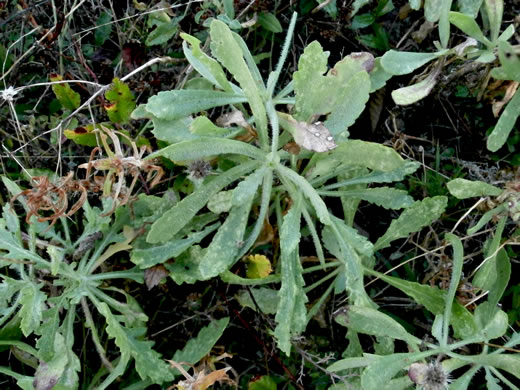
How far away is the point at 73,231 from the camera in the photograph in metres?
2.44

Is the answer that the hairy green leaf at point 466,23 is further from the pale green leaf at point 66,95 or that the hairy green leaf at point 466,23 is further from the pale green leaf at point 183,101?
the pale green leaf at point 66,95

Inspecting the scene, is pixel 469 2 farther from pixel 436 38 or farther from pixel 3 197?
pixel 3 197

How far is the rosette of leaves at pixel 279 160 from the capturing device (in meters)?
1.78

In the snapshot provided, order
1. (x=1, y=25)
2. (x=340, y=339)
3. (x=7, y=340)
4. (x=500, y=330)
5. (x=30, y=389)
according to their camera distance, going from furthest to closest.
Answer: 1. (x=1, y=25)
2. (x=340, y=339)
3. (x=7, y=340)
4. (x=30, y=389)
5. (x=500, y=330)

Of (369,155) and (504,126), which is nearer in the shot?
(369,155)

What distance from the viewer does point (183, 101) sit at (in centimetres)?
190

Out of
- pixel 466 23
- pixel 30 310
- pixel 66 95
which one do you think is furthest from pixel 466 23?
pixel 30 310

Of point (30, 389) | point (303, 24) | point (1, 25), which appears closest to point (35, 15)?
point (1, 25)

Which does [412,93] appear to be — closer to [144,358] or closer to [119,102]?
[119,102]

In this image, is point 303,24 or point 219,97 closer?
point 219,97

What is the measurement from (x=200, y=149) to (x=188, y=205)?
223 millimetres

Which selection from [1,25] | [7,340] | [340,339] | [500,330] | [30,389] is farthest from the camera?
[1,25]

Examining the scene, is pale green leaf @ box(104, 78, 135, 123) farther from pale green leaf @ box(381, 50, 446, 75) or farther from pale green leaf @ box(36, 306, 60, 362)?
pale green leaf @ box(381, 50, 446, 75)

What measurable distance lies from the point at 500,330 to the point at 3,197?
1.88 metres
